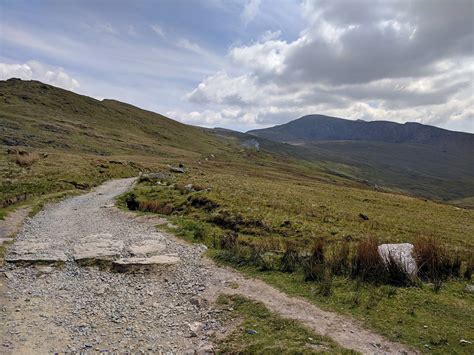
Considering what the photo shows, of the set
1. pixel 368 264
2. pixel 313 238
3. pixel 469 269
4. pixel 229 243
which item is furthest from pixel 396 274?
pixel 313 238

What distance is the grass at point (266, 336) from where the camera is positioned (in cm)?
874

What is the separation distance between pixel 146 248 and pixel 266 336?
386 inches

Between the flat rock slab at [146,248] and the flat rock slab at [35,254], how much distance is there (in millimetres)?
3062

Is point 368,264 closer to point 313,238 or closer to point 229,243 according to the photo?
point 229,243

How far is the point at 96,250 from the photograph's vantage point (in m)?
17.0

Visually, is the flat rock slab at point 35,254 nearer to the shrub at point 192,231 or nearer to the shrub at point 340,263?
the shrub at point 192,231

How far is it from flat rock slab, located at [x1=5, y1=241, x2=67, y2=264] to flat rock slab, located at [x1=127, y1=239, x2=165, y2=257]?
3062mm

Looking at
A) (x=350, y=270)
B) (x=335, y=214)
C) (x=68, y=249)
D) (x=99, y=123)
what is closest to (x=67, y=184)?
(x=68, y=249)

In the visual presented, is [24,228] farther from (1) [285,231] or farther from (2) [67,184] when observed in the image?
(2) [67,184]

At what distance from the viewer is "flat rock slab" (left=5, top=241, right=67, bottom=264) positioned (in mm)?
15634

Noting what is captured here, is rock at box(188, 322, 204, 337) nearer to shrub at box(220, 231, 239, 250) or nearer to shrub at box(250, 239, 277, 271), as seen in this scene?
shrub at box(250, 239, 277, 271)

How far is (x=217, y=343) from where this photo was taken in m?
A: 9.48

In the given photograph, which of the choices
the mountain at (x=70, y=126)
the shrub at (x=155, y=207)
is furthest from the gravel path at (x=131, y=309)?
the mountain at (x=70, y=126)

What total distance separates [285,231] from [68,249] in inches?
541
